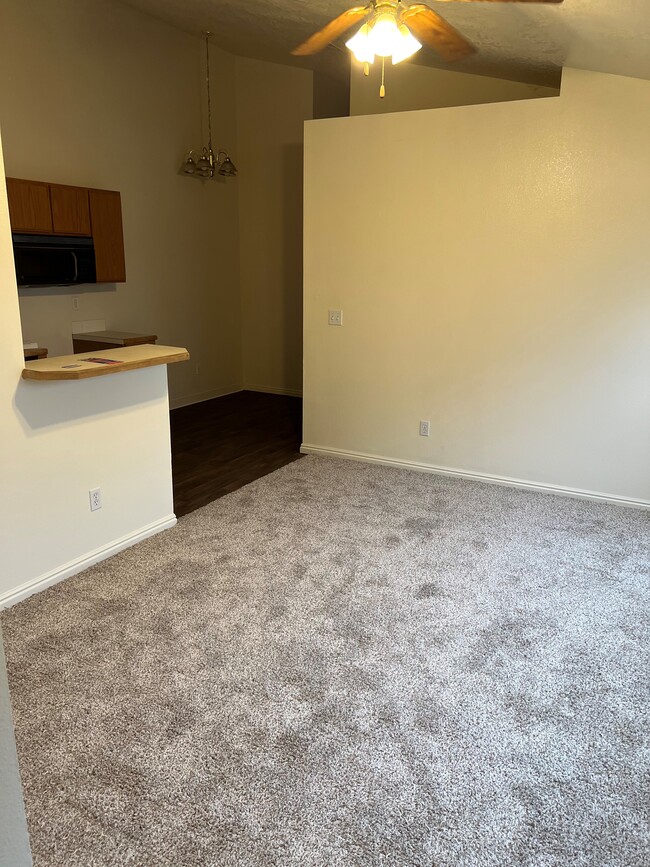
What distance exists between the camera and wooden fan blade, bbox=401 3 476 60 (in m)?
2.48

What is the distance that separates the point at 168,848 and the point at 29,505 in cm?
171

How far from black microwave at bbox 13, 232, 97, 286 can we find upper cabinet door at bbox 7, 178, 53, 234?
7 centimetres

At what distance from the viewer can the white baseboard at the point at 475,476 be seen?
408cm

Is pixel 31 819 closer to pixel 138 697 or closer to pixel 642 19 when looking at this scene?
pixel 138 697

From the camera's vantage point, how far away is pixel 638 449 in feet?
13.0

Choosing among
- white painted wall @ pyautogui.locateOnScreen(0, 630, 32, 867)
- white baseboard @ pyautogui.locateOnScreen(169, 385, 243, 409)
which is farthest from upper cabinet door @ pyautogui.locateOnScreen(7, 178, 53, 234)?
white painted wall @ pyautogui.locateOnScreen(0, 630, 32, 867)

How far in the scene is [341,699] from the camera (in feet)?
7.29

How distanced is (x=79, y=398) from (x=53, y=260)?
224 cm

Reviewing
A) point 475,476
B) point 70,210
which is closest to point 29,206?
point 70,210

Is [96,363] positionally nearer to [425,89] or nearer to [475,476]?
[475,476]

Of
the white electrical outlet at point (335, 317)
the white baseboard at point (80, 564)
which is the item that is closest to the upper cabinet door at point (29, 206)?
the white electrical outlet at point (335, 317)

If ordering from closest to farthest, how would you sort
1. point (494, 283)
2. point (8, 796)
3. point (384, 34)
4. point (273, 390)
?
point (8, 796) → point (384, 34) → point (494, 283) → point (273, 390)

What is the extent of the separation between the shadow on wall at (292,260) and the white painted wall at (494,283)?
7.10 feet

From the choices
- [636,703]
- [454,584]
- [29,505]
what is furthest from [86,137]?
[636,703]
